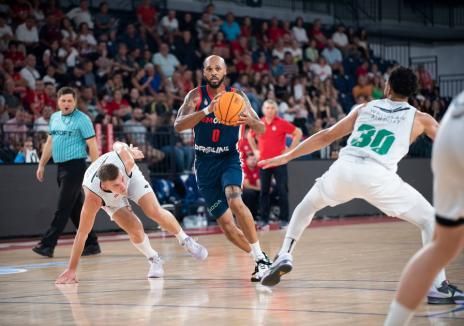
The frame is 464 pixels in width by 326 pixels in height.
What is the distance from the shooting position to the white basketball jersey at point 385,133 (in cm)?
697

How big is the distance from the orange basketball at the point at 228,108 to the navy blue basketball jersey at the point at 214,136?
54 cm

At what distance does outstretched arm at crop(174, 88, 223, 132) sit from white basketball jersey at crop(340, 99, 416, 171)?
5.96ft

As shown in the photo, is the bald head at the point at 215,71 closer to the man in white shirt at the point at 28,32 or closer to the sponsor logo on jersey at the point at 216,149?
the sponsor logo on jersey at the point at 216,149

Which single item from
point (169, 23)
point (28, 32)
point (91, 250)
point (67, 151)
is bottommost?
point (91, 250)

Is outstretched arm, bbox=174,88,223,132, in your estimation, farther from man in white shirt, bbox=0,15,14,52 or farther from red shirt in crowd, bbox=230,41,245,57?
red shirt in crowd, bbox=230,41,245,57

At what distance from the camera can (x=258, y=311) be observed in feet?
22.0

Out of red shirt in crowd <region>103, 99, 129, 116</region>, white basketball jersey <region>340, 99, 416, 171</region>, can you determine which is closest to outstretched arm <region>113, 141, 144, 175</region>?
white basketball jersey <region>340, 99, 416, 171</region>

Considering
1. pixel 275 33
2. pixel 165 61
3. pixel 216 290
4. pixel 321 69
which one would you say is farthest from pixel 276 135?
pixel 275 33

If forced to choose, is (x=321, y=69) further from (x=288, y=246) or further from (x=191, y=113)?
(x=288, y=246)

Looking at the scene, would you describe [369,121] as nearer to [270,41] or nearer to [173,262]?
[173,262]

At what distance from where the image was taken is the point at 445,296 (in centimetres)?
681

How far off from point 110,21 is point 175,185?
5.35m

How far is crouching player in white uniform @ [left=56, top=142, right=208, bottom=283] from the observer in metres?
8.52

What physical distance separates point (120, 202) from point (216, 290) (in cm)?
178
